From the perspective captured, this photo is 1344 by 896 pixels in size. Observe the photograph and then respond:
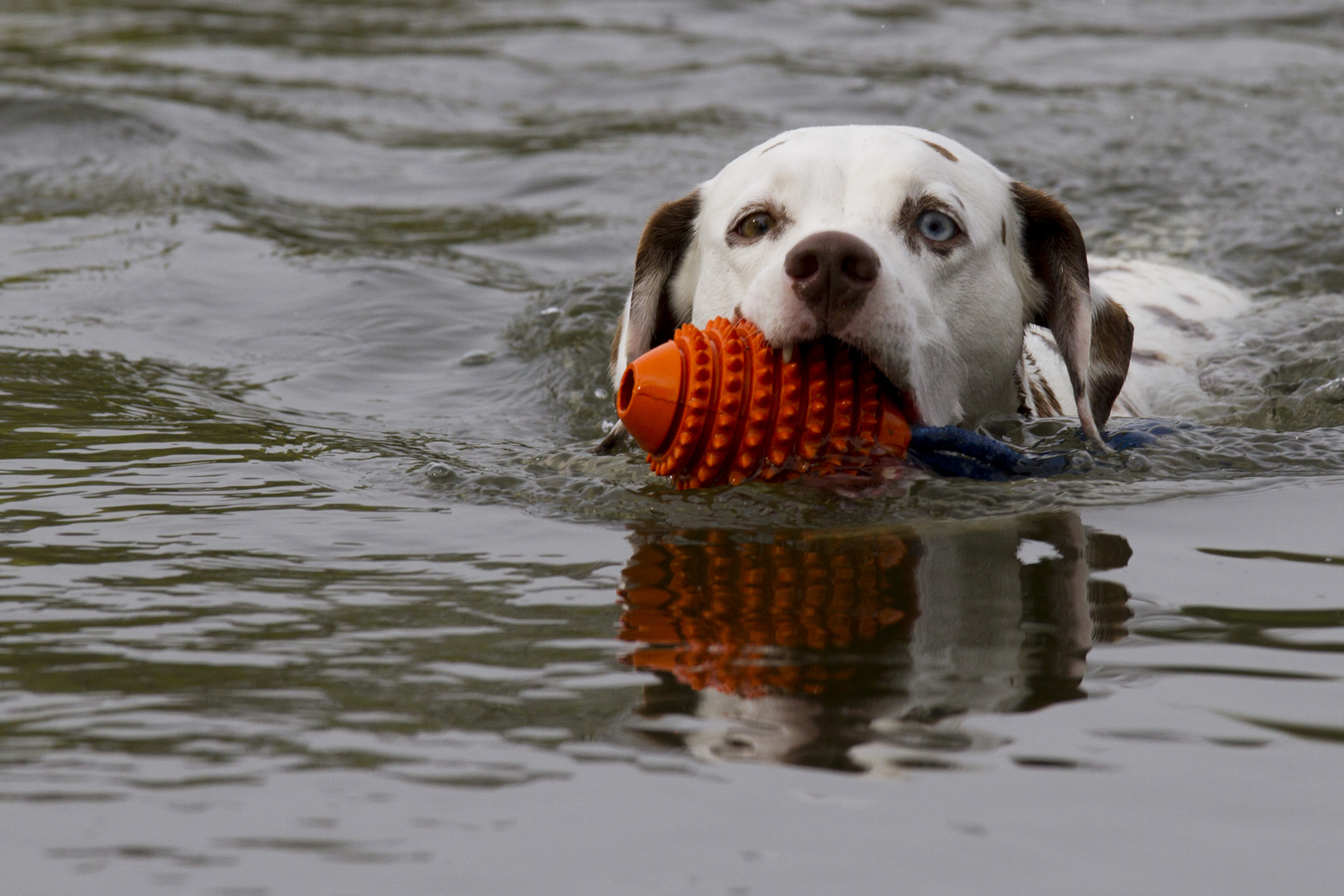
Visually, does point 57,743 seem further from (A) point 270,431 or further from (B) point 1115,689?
(A) point 270,431

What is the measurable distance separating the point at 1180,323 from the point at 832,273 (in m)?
3.23

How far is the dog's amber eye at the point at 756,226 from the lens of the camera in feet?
14.2

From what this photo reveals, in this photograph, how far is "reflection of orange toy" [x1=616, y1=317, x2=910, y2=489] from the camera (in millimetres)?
3854

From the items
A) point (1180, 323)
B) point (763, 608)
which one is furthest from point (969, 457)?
point (1180, 323)

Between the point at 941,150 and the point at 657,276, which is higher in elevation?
the point at 941,150

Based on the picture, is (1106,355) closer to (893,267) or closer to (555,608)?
(893,267)

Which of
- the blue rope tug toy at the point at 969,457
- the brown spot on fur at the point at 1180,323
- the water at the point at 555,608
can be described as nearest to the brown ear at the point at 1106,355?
the water at the point at 555,608

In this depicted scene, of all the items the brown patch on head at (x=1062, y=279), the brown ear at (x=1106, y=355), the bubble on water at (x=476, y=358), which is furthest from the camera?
the bubble on water at (x=476, y=358)

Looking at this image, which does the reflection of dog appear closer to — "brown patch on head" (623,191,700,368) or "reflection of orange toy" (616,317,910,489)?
"reflection of orange toy" (616,317,910,489)

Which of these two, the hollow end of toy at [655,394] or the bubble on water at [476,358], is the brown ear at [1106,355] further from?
the bubble on water at [476,358]

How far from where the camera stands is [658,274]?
4.84 meters

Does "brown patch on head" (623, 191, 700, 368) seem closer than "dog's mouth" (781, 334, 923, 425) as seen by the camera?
No

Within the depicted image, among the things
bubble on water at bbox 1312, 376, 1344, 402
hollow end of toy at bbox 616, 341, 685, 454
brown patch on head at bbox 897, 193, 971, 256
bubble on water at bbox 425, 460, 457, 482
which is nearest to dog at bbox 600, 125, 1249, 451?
brown patch on head at bbox 897, 193, 971, 256

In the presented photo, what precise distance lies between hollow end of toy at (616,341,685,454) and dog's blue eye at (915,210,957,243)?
83 centimetres
